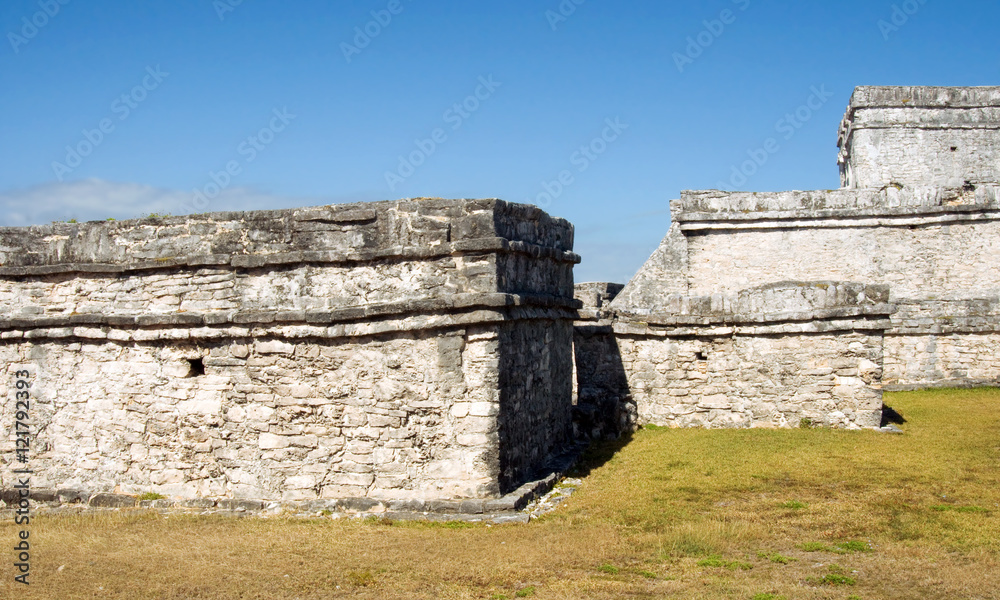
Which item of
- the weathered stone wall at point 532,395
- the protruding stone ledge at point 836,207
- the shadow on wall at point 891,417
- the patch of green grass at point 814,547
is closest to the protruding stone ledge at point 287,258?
the weathered stone wall at point 532,395

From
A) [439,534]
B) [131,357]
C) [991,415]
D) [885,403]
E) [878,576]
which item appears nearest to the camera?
[878,576]

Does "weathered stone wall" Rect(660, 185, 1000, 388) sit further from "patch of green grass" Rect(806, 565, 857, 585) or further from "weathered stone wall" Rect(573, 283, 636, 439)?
"patch of green grass" Rect(806, 565, 857, 585)

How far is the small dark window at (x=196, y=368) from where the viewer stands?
29.1ft

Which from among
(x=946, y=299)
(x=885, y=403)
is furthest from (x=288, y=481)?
(x=946, y=299)

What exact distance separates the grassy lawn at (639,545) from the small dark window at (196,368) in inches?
58.2

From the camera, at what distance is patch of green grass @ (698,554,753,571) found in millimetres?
6173

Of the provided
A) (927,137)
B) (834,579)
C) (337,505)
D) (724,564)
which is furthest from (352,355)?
(927,137)

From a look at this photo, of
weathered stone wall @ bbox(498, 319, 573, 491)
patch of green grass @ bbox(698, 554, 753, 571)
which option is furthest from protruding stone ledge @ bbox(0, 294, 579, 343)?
patch of green grass @ bbox(698, 554, 753, 571)

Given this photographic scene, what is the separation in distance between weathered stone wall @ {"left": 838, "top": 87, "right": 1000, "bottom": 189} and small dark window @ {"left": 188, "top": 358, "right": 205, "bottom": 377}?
1439 cm

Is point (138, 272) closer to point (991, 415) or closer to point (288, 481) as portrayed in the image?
point (288, 481)

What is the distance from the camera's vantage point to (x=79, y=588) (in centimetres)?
607

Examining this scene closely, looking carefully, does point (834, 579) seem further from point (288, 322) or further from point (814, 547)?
point (288, 322)

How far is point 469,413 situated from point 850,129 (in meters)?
13.8

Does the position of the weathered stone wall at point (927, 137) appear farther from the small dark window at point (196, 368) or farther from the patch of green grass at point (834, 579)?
the small dark window at point (196, 368)
